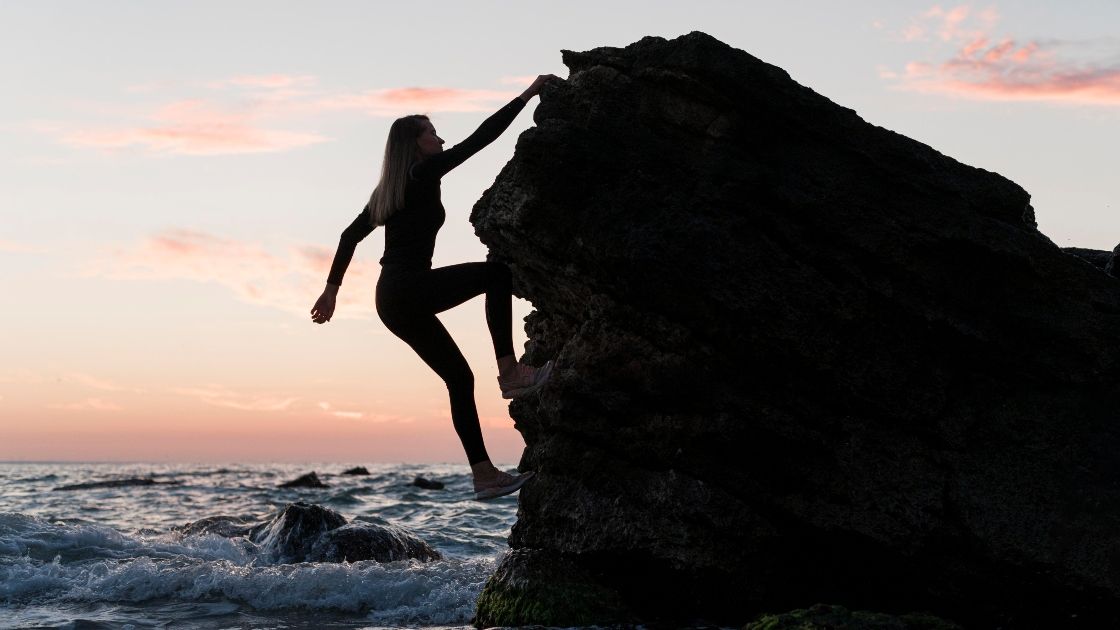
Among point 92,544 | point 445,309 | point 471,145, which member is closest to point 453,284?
point 445,309

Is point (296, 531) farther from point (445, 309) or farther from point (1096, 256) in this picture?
point (1096, 256)

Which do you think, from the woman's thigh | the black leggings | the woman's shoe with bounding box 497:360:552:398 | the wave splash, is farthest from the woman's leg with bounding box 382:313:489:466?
the wave splash

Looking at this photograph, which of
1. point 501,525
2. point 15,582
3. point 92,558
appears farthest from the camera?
point 501,525

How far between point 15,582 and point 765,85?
10.8 m

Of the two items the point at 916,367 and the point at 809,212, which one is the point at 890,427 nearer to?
the point at 916,367

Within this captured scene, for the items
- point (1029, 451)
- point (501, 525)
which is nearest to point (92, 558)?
point (501, 525)

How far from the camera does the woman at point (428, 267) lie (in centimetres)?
829

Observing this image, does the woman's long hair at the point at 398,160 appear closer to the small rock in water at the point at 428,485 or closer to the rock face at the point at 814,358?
the rock face at the point at 814,358

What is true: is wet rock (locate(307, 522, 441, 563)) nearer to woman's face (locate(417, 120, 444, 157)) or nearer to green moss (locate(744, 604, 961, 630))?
woman's face (locate(417, 120, 444, 157))

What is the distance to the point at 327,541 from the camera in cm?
1518

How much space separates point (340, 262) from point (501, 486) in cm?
257

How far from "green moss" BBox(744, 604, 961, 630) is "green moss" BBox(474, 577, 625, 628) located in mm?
1670

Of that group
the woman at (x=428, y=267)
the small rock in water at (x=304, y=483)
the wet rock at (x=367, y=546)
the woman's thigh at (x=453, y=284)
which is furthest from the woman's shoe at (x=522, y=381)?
the small rock in water at (x=304, y=483)

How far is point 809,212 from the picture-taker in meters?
7.77
